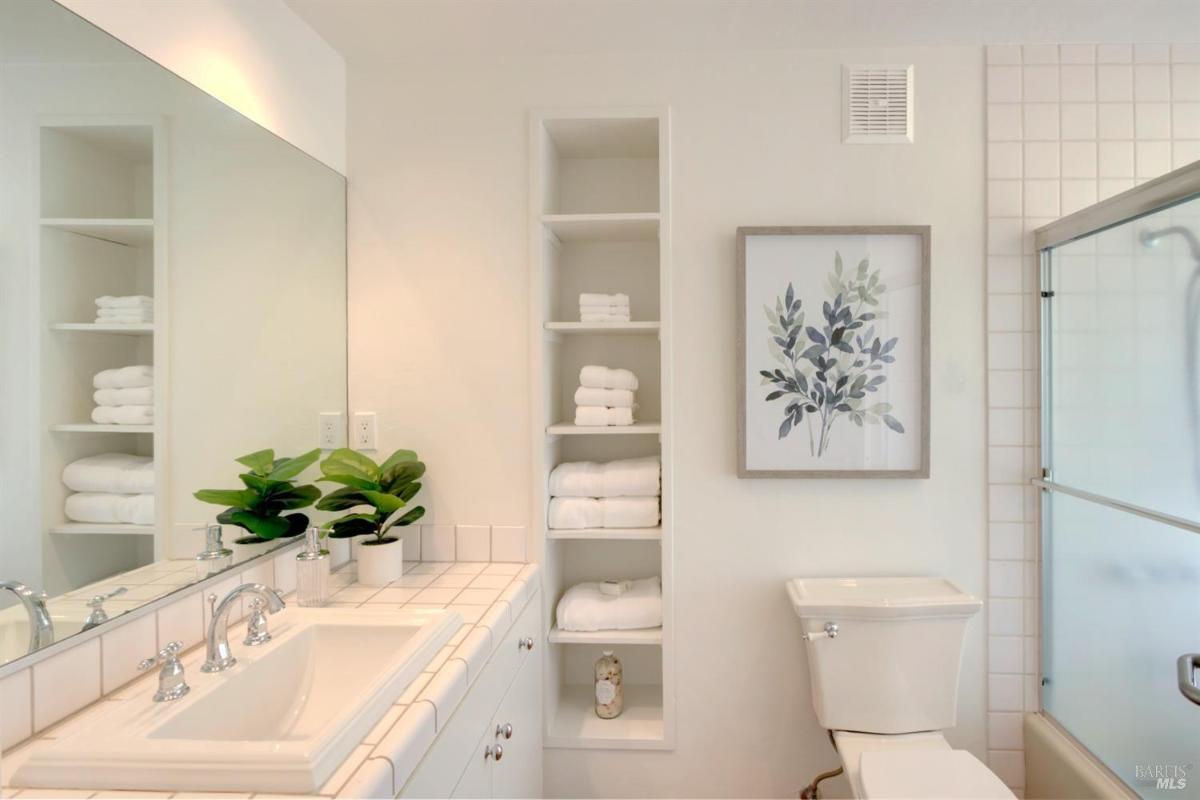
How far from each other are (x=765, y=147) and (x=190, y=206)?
1485mm

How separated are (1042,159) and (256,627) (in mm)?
2314

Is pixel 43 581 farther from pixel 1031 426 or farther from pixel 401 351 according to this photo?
pixel 1031 426

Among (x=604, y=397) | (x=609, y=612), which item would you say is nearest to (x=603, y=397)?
(x=604, y=397)

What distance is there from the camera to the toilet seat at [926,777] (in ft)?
4.80

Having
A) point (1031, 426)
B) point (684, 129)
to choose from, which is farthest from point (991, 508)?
point (684, 129)

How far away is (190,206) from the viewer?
1.36 metres

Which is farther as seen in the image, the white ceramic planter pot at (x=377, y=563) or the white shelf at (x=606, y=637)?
the white shelf at (x=606, y=637)

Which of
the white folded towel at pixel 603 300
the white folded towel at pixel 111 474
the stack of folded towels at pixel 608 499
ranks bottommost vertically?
the stack of folded towels at pixel 608 499

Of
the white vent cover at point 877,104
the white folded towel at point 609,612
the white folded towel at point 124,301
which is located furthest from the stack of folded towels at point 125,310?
the white vent cover at point 877,104

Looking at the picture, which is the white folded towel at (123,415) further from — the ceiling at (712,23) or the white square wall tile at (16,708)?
the ceiling at (712,23)

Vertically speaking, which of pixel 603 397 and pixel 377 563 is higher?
pixel 603 397

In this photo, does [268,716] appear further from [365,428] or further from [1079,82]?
[1079,82]

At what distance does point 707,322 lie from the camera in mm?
1932

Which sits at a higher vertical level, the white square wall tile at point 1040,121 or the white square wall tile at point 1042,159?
the white square wall tile at point 1040,121
